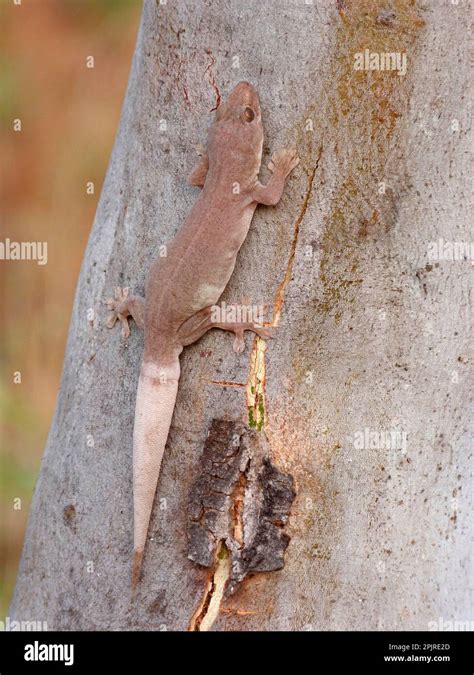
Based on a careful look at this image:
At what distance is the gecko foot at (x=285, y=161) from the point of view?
2229mm

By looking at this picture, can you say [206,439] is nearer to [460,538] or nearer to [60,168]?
[460,538]

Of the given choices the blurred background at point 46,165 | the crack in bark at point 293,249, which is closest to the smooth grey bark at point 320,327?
the crack in bark at point 293,249

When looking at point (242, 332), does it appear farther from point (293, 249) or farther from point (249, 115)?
point (249, 115)

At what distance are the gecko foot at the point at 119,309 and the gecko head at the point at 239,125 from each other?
1.80 feet

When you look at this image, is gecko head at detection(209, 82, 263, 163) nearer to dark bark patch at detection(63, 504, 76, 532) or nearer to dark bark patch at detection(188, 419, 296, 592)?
dark bark patch at detection(188, 419, 296, 592)

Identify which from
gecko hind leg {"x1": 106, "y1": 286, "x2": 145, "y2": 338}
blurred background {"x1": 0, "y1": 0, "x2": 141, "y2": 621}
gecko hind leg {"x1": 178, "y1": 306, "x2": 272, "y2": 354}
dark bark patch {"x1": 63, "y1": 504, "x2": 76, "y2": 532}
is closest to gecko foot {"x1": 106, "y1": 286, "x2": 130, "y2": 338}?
gecko hind leg {"x1": 106, "y1": 286, "x2": 145, "y2": 338}

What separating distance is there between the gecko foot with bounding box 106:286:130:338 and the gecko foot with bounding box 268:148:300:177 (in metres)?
0.63

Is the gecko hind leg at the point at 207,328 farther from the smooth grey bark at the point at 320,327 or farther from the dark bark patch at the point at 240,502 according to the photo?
the dark bark patch at the point at 240,502

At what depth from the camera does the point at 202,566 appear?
239 centimetres

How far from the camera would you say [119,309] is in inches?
99.7

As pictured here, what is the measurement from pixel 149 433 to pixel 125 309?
0.42 m

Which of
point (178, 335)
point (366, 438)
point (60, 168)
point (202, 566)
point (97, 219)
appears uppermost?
point (60, 168)

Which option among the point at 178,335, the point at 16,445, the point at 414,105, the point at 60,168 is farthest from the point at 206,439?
the point at 60,168

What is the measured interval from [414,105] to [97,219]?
3.70 feet
